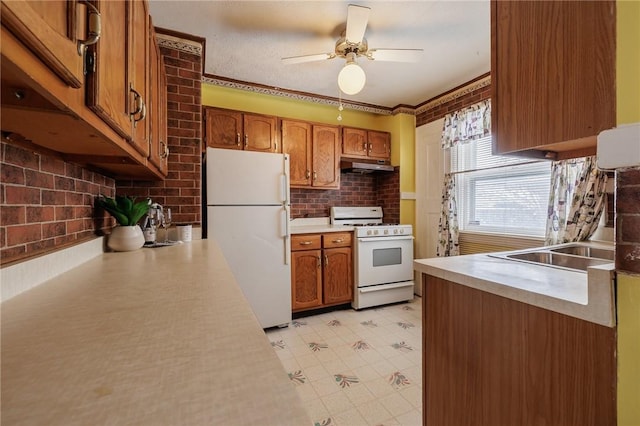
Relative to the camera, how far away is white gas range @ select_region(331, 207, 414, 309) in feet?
10.1

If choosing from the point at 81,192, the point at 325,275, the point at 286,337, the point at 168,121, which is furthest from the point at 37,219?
the point at 325,275

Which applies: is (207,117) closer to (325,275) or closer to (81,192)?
(81,192)

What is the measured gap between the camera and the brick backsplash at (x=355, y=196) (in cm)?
350

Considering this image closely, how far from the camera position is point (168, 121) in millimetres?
2127

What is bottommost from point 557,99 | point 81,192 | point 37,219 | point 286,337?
point 286,337

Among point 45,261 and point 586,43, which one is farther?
point 45,261

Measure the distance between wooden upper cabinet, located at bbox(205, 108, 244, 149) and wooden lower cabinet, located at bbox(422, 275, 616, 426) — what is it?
7.78 feet

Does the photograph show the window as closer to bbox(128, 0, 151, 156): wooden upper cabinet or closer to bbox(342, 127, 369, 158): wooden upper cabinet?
bbox(342, 127, 369, 158): wooden upper cabinet

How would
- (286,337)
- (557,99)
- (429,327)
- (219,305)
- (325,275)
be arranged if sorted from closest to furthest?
(219,305) → (557,99) → (429,327) → (286,337) → (325,275)

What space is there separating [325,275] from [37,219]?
238 cm

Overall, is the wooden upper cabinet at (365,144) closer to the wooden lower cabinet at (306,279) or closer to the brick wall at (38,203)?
the wooden lower cabinet at (306,279)

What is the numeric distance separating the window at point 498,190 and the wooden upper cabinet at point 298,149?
1636 mm

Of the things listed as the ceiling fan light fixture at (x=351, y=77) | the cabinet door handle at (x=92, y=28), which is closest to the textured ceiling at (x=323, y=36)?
the ceiling fan light fixture at (x=351, y=77)

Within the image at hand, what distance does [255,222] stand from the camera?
2.57 m
